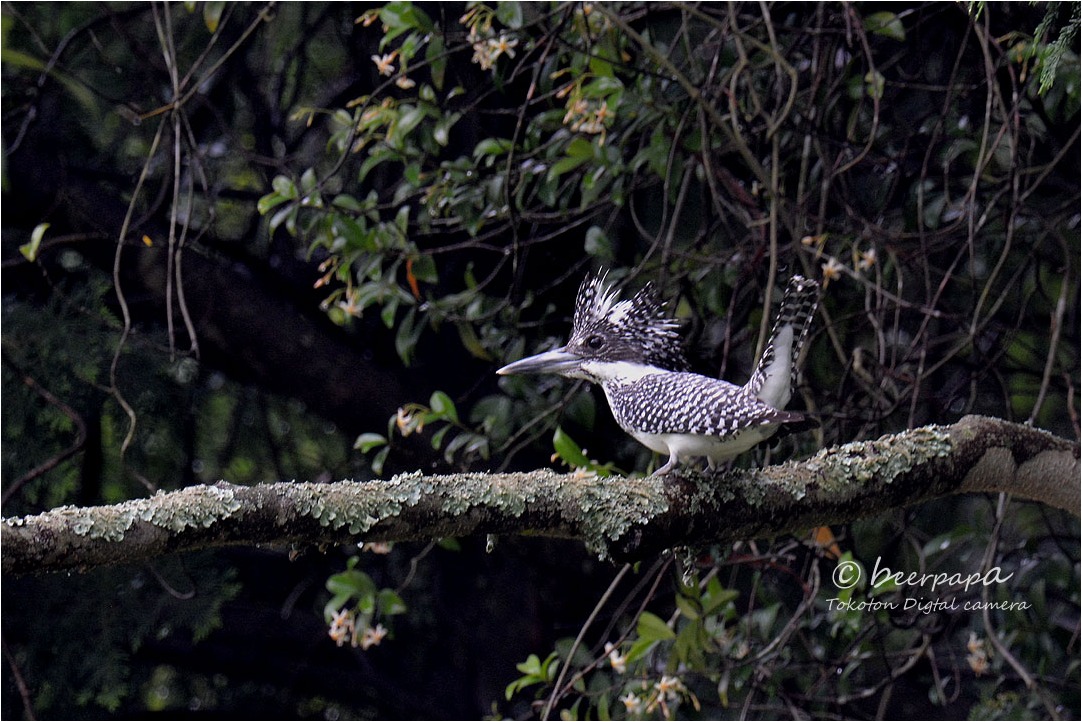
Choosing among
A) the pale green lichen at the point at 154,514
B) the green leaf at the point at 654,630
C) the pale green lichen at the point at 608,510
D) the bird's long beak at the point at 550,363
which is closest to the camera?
the pale green lichen at the point at 154,514

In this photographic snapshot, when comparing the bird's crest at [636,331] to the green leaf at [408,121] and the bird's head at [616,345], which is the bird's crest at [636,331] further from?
the green leaf at [408,121]

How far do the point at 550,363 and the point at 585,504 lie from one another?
51cm

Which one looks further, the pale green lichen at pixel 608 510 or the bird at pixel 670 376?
the bird at pixel 670 376

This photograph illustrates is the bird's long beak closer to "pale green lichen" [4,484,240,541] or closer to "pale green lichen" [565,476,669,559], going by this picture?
"pale green lichen" [565,476,669,559]

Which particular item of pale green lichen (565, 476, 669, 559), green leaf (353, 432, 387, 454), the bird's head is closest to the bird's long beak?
the bird's head

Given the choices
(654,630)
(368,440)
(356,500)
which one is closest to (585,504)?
(356,500)

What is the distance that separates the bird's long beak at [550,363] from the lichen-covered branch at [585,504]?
395mm

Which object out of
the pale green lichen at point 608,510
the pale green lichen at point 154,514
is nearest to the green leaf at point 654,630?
the pale green lichen at point 608,510

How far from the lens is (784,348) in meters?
1.50

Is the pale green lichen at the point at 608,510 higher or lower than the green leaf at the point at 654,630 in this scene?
higher

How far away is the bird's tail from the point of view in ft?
4.83

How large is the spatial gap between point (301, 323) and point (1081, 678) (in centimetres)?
190

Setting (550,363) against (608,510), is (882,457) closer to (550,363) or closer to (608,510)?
(608,510)

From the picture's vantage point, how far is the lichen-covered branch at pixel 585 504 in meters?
1.05
